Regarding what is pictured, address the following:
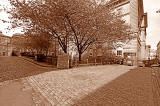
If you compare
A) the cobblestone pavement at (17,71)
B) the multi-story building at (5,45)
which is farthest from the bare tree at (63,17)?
the multi-story building at (5,45)

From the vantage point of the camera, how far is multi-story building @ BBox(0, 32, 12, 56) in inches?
2133

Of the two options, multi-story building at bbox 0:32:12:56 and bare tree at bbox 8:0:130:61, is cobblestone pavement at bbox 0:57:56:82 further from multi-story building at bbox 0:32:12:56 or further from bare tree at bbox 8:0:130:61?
multi-story building at bbox 0:32:12:56

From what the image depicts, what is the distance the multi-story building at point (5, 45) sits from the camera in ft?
178

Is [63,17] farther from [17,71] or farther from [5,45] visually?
[5,45]

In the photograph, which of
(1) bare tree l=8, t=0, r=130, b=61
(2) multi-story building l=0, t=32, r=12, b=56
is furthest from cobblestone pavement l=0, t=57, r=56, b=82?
(2) multi-story building l=0, t=32, r=12, b=56

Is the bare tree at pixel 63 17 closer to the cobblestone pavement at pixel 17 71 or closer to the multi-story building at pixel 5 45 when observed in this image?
the cobblestone pavement at pixel 17 71

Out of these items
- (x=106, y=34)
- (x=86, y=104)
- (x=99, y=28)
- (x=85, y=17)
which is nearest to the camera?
(x=86, y=104)

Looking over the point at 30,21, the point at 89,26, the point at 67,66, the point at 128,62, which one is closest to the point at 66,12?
the point at 89,26

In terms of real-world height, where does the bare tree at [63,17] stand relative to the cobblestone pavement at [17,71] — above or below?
above

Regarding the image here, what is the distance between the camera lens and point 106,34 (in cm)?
1494

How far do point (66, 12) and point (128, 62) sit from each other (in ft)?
57.6

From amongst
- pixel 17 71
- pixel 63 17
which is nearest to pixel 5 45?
pixel 63 17

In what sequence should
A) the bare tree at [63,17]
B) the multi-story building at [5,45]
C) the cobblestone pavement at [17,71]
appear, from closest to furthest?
1. the cobblestone pavement at [17,71]
2. the bare tree at [63,17]
3. the multi-story building at [5,45]

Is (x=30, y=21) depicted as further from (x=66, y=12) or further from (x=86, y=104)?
(x=86, y=104)
